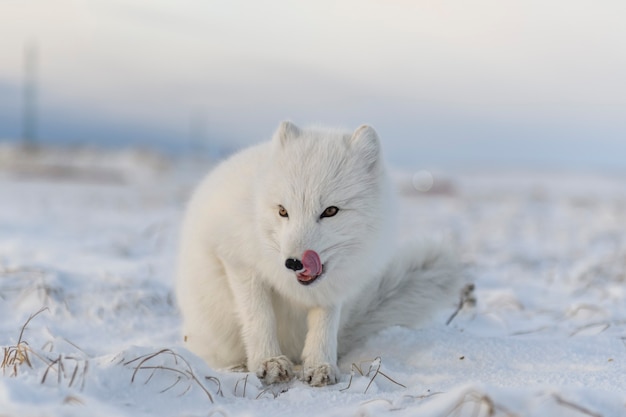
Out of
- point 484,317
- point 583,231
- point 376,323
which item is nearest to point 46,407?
point 376,323

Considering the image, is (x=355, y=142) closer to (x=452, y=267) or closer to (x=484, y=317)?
(x=452, y=267)

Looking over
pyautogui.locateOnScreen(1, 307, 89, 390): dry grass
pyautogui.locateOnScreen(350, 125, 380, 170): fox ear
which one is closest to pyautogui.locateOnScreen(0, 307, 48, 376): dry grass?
pyautogui.locateOnScreen(1, 307, 89, 390): dry grass

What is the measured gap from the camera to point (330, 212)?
279 centimetres

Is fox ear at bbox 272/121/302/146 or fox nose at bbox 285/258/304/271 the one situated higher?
fox ear at bbox 272/121/302/146

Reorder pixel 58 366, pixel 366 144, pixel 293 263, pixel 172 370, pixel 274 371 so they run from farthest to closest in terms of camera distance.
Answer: pixel 366 144
pixel 274 371
pixel 293 263
pixel 172 370
pixel 58 366

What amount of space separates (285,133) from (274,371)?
111 cm

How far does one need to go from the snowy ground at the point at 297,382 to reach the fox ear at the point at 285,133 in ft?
→ 3.61

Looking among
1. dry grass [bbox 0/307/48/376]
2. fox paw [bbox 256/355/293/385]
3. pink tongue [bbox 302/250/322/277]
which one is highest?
pink tongue [bbox 302/250/322/277]

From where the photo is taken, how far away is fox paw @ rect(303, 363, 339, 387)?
9.18ft

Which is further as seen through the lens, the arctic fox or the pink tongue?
the arctic fox

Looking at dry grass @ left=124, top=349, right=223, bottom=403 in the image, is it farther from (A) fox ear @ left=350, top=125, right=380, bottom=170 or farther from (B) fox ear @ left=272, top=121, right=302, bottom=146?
(A) fox ear @ left=350, top=125, right=380, bottom=170

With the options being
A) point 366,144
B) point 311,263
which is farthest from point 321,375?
point 366,144

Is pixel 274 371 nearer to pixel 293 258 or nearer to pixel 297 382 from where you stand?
pixel 297 382

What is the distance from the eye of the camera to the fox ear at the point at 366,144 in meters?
3.03
